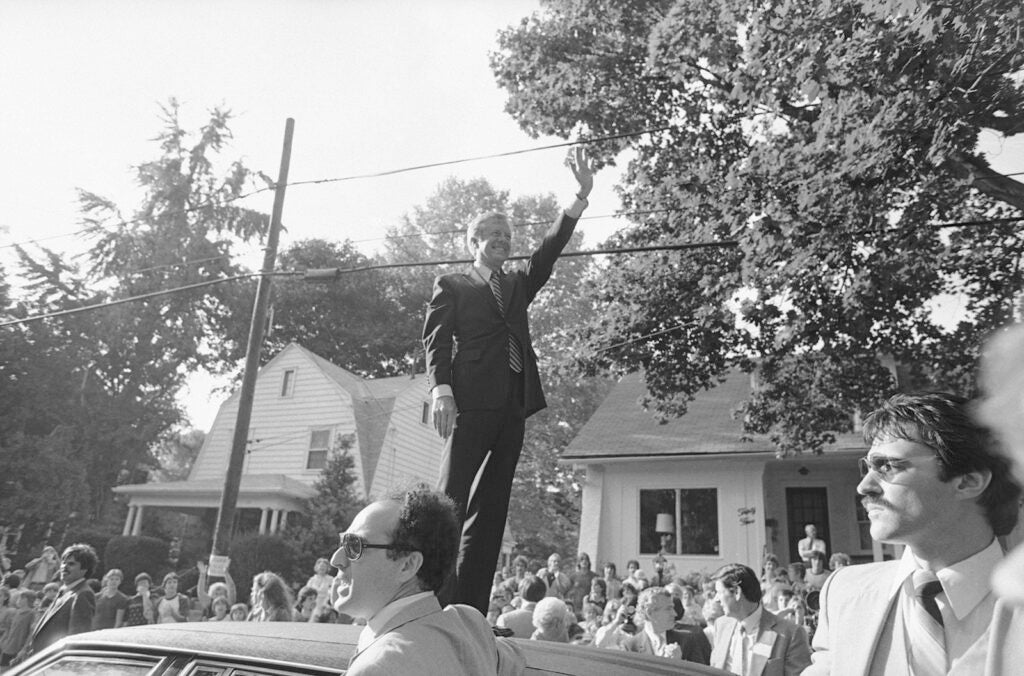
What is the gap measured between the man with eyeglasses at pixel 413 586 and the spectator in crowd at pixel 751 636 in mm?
3044

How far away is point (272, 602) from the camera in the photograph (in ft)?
24.7

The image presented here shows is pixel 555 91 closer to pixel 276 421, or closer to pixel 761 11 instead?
pixel 761 11

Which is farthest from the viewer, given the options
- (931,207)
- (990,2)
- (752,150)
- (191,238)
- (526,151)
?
(191,238)

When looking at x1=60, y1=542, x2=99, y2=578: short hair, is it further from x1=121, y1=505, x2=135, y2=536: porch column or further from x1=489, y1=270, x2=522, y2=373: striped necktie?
x1=121, y1=505, x2=135, y2=536: porch column

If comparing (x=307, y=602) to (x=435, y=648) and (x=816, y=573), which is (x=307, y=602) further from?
(x=435, y=648)

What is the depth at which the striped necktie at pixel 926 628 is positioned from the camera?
170 centimetres

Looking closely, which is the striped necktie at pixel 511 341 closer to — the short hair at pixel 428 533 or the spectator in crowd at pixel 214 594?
the short hair at pixel 428 533

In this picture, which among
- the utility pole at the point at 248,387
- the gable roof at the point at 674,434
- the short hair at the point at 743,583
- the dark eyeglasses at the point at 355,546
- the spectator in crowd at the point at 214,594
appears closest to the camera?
the dark eyeglasses at the point at 355,546

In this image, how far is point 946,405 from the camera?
77.3 inches

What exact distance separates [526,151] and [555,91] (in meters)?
2.07

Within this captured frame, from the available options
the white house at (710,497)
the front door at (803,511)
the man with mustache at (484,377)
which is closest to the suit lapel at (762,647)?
the man with mustache at (484,377)

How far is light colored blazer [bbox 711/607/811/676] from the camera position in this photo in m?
4.93

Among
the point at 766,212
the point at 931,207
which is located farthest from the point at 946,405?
the point at 931,207

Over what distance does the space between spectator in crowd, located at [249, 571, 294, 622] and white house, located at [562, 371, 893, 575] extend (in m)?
12.8
